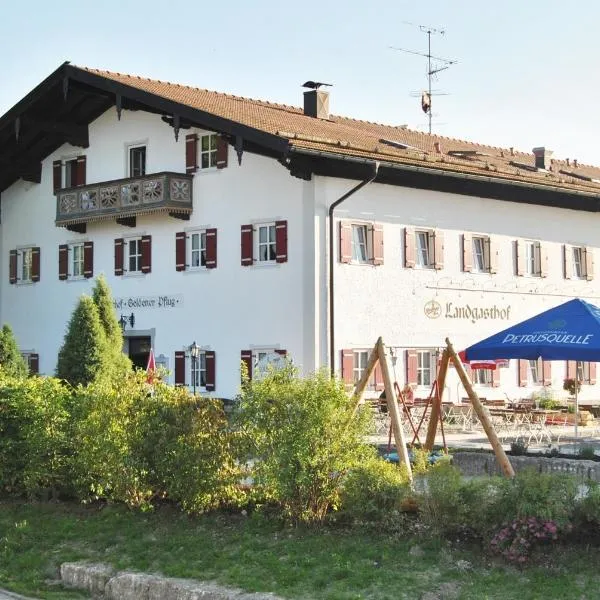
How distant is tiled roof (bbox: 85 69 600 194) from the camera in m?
24.5

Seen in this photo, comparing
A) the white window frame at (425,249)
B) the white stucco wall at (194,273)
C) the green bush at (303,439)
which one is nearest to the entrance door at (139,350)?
the white stucco wall at (194,273)

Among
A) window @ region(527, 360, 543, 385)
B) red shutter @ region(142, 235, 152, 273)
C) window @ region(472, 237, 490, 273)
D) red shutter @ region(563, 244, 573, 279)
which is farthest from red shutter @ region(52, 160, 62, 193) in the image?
red shutter @ region(563, 244, 573, 279)

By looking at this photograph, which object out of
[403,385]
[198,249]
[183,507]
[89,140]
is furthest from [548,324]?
[89,140]

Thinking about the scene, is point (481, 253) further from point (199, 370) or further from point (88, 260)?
point (88, 260)

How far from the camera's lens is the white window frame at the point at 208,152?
26.2 m

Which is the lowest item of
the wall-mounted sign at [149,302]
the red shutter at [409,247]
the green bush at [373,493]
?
the green bush at [373,493]

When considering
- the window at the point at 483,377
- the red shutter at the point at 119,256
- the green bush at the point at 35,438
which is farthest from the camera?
the red shutter at the point at 119,256

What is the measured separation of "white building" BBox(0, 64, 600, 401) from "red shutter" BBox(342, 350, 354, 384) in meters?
0.03

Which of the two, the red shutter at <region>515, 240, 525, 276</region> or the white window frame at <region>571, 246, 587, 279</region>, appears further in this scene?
the white window frame at <region>571, 246, 587, 279</region>

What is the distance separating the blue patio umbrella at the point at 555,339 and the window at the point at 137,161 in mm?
13917

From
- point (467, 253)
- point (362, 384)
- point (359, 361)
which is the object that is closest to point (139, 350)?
point (359, 361)

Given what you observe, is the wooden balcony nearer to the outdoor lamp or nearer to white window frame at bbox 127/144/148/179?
white window frame at bbox 127/144/148/179

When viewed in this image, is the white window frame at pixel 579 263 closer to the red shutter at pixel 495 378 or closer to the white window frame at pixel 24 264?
the red shutter at pixel 495 378

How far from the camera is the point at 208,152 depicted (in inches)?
1040
